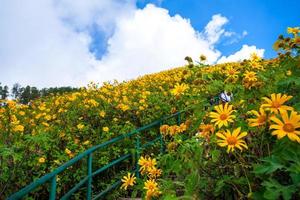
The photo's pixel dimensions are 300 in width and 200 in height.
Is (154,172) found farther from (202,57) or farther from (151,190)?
(202,57)

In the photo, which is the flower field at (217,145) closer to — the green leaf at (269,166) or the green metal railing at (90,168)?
the green leaf at (269,166)

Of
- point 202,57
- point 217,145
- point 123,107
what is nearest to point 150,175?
point 217,145

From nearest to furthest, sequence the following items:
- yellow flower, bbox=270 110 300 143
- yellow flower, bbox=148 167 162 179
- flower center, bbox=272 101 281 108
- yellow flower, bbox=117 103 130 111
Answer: yellow flower, bbox=270 110 300 143 < flower center, bbox=272 101 281 108 < yellow flower, bbox=148 167 162 179 < yellow flower, bbox=117 103 130 111

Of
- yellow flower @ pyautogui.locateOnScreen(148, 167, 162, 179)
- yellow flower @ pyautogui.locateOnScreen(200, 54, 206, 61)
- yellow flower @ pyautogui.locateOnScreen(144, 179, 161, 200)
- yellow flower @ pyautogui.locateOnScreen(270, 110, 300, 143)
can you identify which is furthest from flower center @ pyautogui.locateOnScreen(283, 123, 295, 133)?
yellow flower @ pyautogui.locateOnScreen(200, 54, 206, 61)

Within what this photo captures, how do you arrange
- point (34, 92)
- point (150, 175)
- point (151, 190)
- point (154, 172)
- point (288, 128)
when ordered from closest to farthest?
point (288, 128) → point (151, 190) → point (154, 172) → point (150, 175) → point (34, 92)

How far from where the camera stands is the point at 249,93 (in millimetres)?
3207

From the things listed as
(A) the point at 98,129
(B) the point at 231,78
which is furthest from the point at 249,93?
(A) the point at 98,129

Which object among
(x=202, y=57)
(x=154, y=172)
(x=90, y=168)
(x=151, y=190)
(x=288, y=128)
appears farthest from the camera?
(x=90, y=168)

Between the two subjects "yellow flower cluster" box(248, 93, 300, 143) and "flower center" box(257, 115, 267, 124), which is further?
"flower center" box(257, 115, 267, 124)

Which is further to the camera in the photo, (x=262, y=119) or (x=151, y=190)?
(x=151, y=190)

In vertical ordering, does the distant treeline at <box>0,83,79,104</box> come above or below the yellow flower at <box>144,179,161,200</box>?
above

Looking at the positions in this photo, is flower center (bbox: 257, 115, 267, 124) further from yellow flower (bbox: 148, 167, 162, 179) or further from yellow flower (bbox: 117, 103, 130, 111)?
yellow flower (bbox: 117, 103, 130, 111)

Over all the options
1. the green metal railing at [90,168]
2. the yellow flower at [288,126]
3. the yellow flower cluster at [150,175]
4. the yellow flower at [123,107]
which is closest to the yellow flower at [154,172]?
the yellow flower cluster at [150,175]

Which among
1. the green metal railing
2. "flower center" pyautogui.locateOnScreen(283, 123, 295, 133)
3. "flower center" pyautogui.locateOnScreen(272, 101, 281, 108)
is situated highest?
the green metal railing
